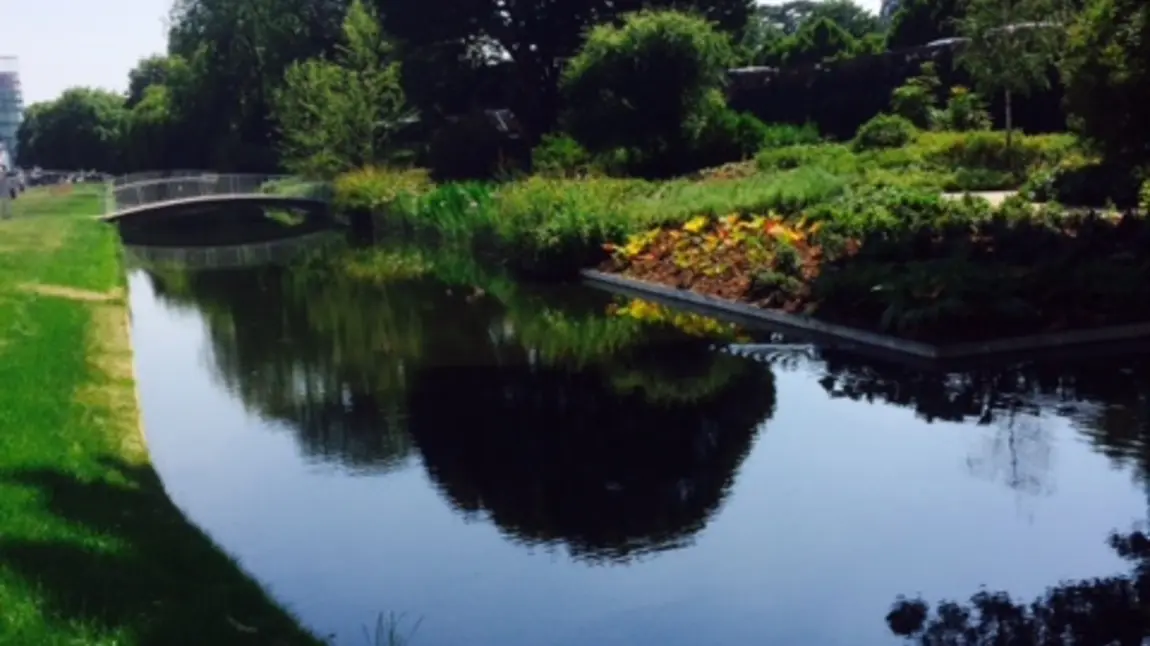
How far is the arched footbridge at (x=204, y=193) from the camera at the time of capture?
4056 centimetres

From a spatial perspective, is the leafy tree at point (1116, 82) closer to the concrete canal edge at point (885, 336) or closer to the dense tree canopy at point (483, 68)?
the concrete canal edge at point (885, 336)

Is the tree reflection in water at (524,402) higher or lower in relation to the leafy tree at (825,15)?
lower

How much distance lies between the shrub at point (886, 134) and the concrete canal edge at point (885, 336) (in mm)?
14338

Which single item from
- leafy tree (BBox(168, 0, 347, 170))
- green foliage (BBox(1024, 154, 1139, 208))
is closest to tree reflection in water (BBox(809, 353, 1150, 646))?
green foliage (BBox(1024, 154, 1139, 208))

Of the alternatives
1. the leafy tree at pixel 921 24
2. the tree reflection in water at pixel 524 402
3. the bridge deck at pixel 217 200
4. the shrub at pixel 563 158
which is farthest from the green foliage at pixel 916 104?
the bridge deck at pixel 217 200

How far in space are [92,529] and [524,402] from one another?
597 centimetres

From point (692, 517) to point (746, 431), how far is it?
2438 mm

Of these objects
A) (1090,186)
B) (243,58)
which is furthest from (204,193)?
(1090,186)

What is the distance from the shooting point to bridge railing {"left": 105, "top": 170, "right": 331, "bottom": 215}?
40812 millimetres

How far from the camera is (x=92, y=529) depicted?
310 inches

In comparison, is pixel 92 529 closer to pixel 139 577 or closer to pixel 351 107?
pixel 139 577

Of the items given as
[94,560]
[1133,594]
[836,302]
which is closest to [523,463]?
[94,560]

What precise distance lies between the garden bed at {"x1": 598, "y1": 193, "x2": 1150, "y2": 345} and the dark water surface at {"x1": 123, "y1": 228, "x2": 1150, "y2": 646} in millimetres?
1144

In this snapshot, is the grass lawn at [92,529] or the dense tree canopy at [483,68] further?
the dense tree canopy at [483,68]
